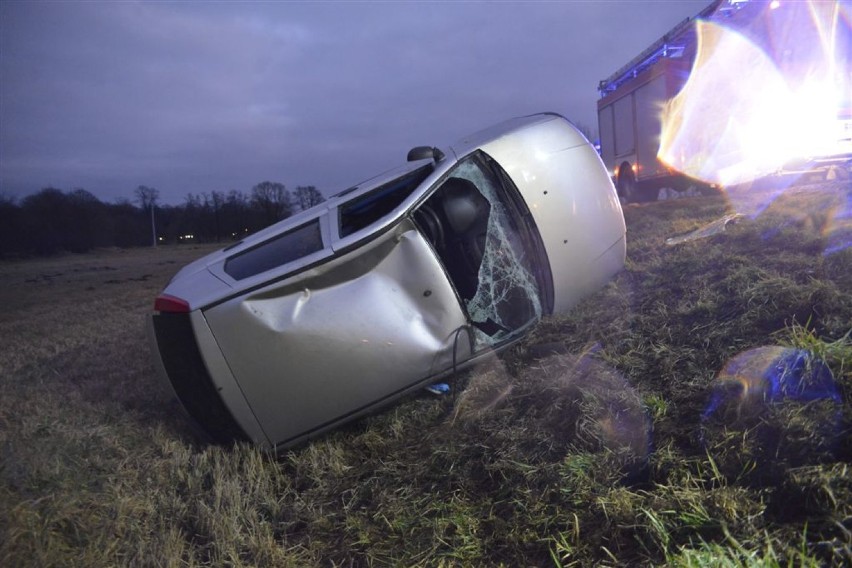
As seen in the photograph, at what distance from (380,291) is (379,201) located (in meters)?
1.44

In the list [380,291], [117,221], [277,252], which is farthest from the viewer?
[117,221]

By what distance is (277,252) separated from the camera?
3.62 meters

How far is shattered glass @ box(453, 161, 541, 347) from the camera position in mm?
A: 4133

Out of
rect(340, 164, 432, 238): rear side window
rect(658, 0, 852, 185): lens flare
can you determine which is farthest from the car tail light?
rect(658, 0, 852, 185): lens flare

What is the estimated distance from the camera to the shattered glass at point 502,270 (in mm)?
4133

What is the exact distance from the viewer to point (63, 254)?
14.3m

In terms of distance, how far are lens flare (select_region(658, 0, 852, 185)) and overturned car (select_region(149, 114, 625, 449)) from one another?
22.9ft

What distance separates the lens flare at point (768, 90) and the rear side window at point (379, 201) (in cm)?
770

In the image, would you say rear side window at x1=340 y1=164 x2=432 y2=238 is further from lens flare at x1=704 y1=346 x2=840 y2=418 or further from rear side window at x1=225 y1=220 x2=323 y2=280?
lens flare at x1=704 y1=346 x2=840 y2=418

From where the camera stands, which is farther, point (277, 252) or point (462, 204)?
point (462, 204)

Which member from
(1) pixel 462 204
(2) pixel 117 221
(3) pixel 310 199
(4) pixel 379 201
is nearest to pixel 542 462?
(1) pixel 462 204

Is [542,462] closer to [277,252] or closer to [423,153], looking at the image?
[277,252]

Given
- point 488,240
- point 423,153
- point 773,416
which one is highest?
point 423,153

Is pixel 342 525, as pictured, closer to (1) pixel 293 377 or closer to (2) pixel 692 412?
(1) pixel 293 377
